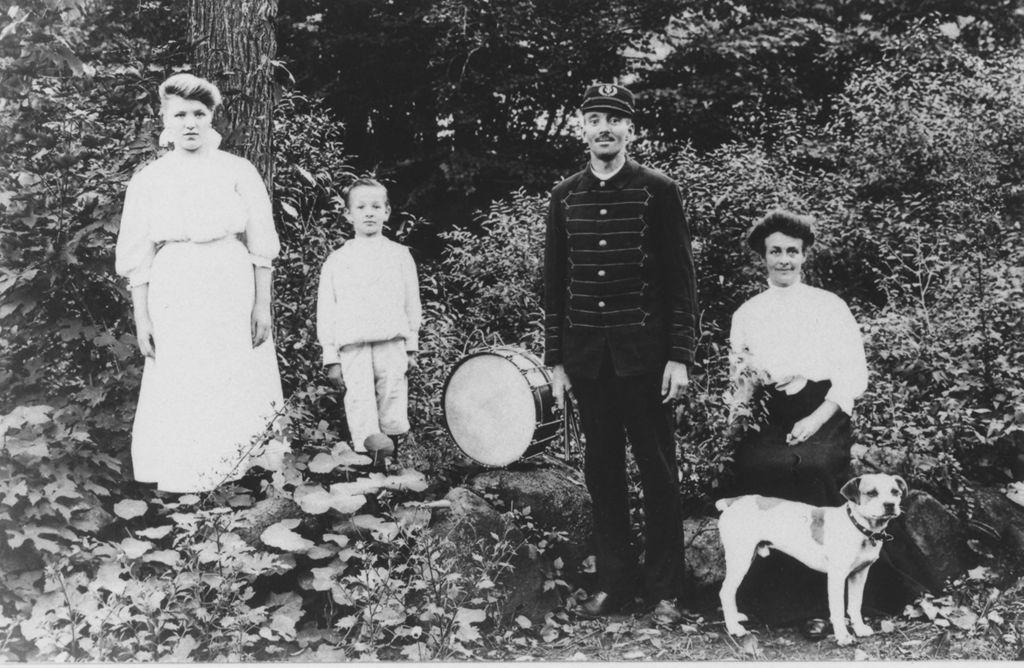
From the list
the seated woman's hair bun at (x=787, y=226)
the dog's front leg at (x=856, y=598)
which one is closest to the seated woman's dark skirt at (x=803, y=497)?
the dog's front leg at (x=856, y=598)

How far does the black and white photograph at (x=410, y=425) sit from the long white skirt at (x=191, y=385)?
1 centimetres

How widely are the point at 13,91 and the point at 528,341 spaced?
11.0 feet

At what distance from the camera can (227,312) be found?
4148 mm

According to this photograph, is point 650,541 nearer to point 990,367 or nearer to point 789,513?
point 789,513

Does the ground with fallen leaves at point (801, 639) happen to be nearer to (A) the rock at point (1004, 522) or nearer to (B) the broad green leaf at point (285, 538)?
(A) the rock at point (1004, 522)

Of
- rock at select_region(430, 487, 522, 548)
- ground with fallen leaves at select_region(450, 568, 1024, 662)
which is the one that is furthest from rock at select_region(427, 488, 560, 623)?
ground with fallen leaves at select_region(450, 568, 1024, 662)

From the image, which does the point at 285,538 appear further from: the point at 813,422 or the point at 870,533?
the point at 870,533

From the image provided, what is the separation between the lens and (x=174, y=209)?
408cm

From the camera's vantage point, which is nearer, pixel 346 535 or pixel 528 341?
pixel 346 535

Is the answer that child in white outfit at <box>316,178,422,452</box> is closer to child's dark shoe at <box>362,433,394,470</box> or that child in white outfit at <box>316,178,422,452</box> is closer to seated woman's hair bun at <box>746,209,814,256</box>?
child's dark shoe at <box>362,433,394,470</box>

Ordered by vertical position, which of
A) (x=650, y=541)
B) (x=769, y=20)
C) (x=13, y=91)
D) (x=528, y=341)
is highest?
(x=769, y=20)

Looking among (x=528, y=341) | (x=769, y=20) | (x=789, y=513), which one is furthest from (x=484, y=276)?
(x=769, y=20)

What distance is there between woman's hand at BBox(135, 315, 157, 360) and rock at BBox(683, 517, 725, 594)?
2.69 meters

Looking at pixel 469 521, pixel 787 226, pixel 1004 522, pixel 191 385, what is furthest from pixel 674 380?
pixel 191 385
